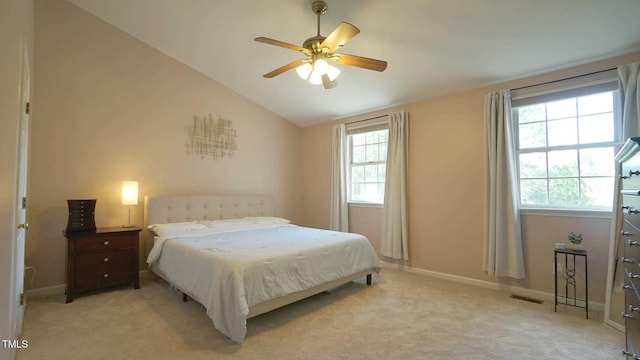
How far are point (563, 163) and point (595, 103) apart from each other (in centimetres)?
69

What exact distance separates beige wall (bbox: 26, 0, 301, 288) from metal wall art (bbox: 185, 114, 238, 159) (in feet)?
0.29

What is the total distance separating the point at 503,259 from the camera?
3.44 m

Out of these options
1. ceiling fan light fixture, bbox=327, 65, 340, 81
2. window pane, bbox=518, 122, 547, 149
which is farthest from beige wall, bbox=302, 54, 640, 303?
ceiling fan light fixture, bbox=327, 65, 340, 81

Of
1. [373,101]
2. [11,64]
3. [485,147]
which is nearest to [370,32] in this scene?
[373,101]

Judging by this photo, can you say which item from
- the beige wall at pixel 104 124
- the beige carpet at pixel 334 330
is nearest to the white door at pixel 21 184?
the beige carpet at pixel 334 330

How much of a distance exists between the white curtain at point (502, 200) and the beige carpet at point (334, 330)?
0.39 m

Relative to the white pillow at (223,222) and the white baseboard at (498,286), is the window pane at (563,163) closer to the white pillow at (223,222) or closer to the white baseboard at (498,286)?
the white baseboard at (498,286)

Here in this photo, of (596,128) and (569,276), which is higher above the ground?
(596,128)

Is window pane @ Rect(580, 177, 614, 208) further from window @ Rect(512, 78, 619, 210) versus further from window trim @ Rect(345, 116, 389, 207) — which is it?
window trim @ Rect(345, 116, 389, 207)

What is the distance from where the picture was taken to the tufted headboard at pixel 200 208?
3945 millimetres

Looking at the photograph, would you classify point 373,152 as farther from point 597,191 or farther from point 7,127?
point 7,127

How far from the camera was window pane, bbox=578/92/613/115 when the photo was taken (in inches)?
119

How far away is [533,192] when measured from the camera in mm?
3482

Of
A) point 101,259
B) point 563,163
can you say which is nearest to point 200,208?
point 101,259
